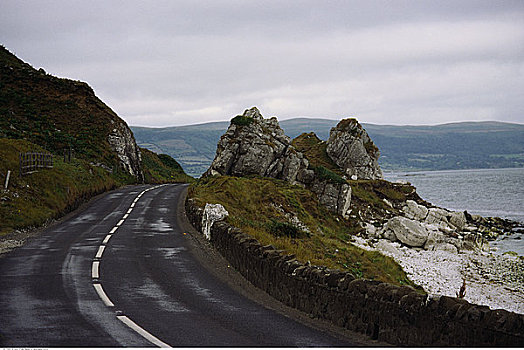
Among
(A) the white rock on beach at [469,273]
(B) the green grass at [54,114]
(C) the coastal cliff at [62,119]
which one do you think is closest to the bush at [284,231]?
(A) the white rock on beach at [469,273]

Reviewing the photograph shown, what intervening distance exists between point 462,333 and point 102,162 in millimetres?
46374

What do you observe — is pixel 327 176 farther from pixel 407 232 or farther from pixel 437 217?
pixel 437 217

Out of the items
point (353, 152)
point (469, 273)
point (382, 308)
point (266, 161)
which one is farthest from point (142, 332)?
point (353, 152)

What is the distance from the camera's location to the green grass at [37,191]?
22.9m

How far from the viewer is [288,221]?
107 ft

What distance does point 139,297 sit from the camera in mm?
11320

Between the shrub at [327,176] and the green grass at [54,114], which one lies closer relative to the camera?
the green grass at [54,114]

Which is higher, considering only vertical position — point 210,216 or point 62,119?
point 62,119

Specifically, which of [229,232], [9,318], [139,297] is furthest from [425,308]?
[229,232]

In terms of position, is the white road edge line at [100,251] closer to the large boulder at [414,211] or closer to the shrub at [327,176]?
the shrub at [327,176]

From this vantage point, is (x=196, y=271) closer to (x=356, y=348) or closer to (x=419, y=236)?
(x=356, y=348)

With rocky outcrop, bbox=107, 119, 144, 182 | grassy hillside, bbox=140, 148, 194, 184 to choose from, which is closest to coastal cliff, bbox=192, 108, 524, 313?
rocky outcrop, bbox=107, 119, 144, 182

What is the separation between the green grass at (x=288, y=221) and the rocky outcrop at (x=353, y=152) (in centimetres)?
3120

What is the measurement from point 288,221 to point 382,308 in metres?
23.9
